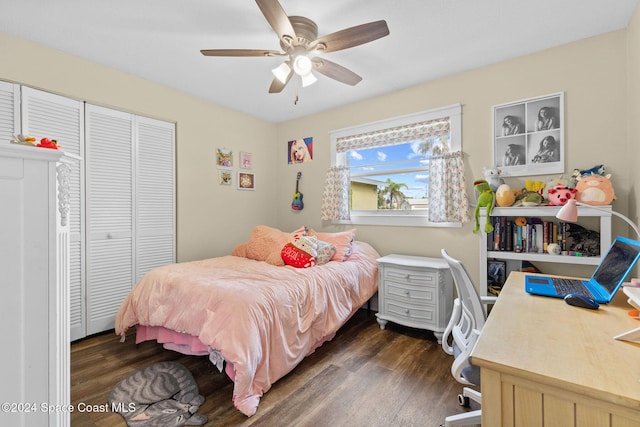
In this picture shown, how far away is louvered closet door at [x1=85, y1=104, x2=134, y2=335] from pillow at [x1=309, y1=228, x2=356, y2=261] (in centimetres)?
194

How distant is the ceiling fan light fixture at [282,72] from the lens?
2.04 meters

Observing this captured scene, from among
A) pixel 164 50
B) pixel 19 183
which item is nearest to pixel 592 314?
pixel 19 183

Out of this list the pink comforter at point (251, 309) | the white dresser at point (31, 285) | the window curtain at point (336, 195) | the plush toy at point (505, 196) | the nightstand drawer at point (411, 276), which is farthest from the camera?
the window curtain at point (336, 195)

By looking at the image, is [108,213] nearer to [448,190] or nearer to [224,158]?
[224,158]

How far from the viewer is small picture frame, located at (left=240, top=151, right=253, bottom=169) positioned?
387 cm

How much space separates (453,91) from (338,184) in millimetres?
1609

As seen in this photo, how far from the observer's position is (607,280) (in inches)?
53.3

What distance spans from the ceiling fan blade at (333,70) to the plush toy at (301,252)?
1.55m

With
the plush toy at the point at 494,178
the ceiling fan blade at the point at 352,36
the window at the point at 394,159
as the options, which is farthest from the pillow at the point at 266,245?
the plush toy at the point at 494,178

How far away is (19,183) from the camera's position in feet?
2.78

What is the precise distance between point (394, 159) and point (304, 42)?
180 cm

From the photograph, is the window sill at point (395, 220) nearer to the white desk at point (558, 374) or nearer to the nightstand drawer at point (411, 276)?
the nightstand drawer at point (411, 276)

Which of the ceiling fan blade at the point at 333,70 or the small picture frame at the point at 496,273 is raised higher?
the ceiling fan blade at the point at 333,70

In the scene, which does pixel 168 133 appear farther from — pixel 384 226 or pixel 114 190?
pixel 384 226
